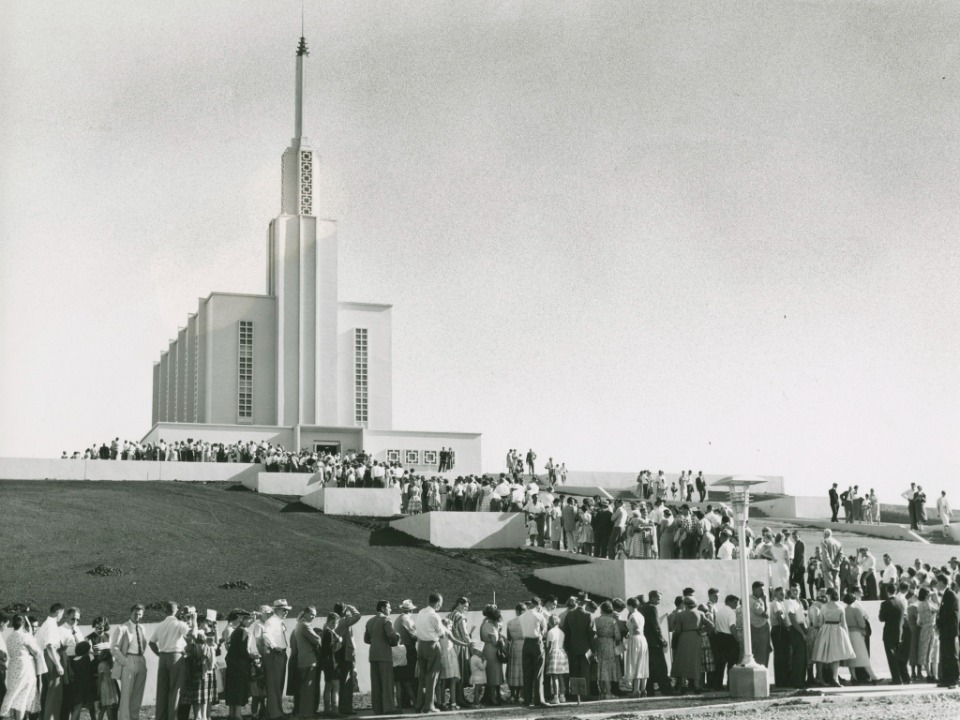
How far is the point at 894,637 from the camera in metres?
18.5

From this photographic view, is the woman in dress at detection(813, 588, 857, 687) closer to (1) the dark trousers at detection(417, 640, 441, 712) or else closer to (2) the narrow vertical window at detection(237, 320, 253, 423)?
(1) the dark trousers at detection(417, 640, 441, 712)

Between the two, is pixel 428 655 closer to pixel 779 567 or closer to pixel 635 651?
pixel 635 651

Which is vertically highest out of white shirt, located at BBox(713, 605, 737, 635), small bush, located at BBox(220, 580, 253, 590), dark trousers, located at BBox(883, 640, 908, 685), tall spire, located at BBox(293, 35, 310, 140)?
tall spire, located at BBox(293, 35, 310, 140)

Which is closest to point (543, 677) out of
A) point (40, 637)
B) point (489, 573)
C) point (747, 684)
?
point (747, 684)

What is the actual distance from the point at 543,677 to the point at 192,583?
34.5ft

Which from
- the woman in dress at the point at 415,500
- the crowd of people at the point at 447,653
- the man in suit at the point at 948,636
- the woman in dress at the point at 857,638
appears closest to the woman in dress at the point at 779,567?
the crowd of people at the point at 447,653

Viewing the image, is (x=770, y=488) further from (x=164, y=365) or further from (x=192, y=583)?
(x=164, y=365)

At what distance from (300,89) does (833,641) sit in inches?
2071

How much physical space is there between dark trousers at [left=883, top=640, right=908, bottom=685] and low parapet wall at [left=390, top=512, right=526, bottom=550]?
13.5 metres

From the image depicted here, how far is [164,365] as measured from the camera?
237 ft

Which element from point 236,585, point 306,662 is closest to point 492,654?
point 306,662

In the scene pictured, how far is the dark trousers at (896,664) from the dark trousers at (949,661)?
825 millimetres

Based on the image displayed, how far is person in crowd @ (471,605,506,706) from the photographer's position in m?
17.2

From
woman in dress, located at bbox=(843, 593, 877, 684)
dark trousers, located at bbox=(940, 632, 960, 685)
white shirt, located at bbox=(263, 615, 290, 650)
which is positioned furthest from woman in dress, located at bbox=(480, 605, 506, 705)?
dark trousers, located at bbox=(940, 632, 960, 685)
